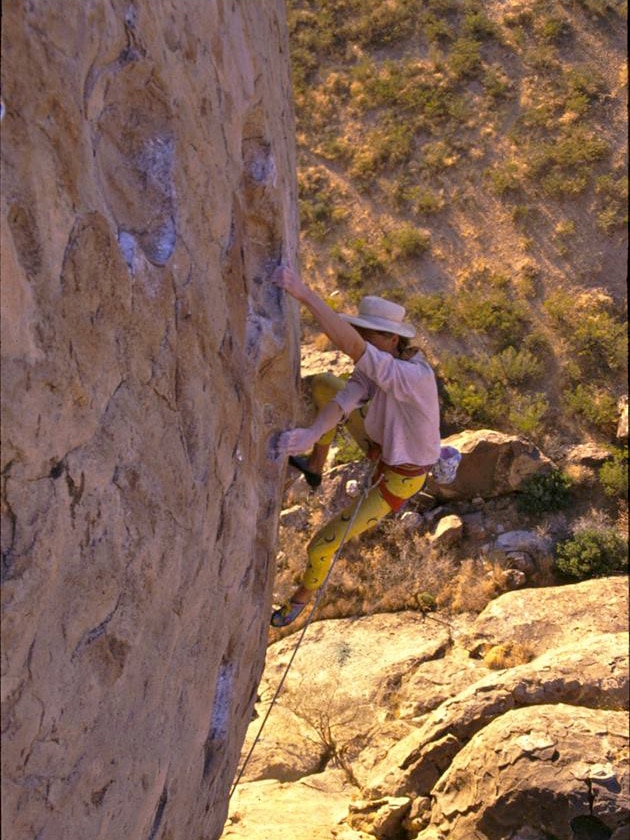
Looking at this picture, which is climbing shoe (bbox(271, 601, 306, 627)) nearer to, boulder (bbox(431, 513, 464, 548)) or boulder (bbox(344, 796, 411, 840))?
boulder (bbox(344, 796, 411, 840))

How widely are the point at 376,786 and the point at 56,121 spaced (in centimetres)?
573

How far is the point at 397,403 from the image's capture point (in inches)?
190

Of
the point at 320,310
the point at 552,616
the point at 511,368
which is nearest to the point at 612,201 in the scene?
the point at 511,368

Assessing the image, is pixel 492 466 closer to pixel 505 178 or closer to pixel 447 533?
pixel 447 533

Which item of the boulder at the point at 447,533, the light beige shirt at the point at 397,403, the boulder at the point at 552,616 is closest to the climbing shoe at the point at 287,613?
the light beige shirt at the point at 397,403

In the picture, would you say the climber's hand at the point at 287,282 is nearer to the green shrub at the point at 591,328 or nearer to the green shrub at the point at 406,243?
the green shrub at the point at 591,328

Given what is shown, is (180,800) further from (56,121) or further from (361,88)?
(361,88)

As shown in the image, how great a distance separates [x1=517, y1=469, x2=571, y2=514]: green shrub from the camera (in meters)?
11.6

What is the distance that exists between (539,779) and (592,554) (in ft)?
18.1

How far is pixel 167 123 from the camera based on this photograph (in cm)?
316

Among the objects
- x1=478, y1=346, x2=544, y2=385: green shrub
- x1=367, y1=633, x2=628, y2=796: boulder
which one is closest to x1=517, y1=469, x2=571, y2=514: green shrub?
x1=478, y1=346, x2=544, y2=385: green shrub

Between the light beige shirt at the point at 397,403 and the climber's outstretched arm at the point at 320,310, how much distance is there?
168mm

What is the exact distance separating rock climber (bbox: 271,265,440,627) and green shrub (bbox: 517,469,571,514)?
660cm

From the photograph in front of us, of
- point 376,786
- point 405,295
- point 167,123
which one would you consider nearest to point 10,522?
point 167,123
